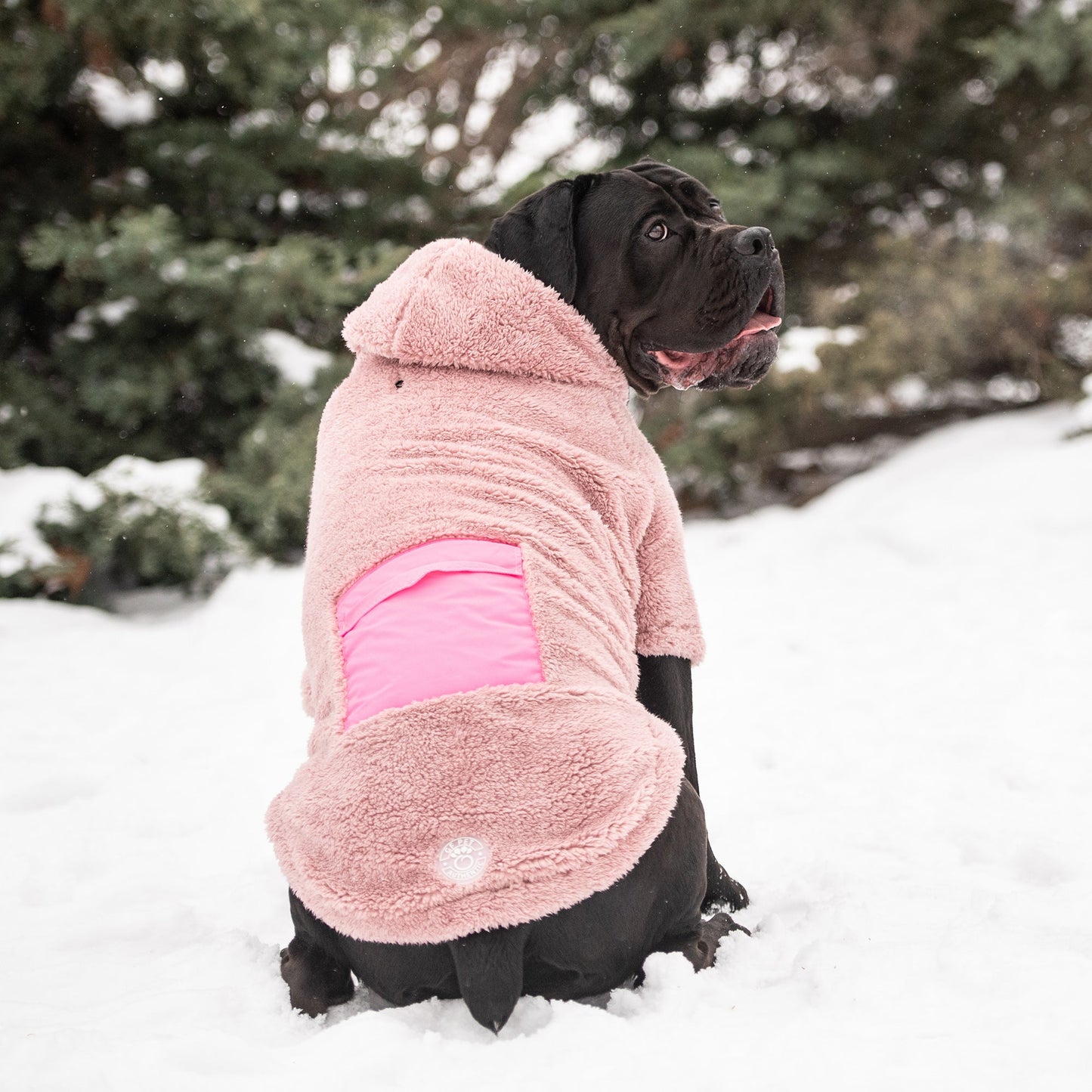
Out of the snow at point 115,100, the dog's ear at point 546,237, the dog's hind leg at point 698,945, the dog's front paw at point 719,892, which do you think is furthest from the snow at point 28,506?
the dog's hind leg at point 698,945

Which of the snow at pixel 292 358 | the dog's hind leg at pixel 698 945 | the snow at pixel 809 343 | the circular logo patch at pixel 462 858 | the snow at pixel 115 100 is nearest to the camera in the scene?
the circular logo patch at pixel 462 858

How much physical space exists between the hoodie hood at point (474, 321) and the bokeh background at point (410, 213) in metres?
3.27

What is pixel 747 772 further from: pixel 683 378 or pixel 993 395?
pixel 993 395

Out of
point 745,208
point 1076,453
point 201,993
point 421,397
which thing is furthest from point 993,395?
point 201,993

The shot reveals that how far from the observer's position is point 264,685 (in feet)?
13.4

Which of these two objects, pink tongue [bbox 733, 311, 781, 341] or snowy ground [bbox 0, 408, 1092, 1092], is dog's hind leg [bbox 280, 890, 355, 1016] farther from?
pink tongue [bbox 733, 311, 781, 341]

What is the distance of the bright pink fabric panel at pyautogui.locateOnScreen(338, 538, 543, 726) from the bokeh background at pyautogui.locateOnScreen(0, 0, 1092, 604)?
3.48m

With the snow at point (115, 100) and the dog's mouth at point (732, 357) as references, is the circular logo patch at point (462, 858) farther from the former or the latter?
the snow at point (115, 100)

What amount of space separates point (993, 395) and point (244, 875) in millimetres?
5506

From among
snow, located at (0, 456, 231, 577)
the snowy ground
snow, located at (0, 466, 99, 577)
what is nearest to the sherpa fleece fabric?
the snowy ground

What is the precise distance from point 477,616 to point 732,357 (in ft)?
2.97

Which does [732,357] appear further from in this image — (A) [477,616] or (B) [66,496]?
(B) [66,496]

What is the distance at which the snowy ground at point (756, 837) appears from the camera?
4.98ft

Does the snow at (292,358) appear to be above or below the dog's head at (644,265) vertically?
below
